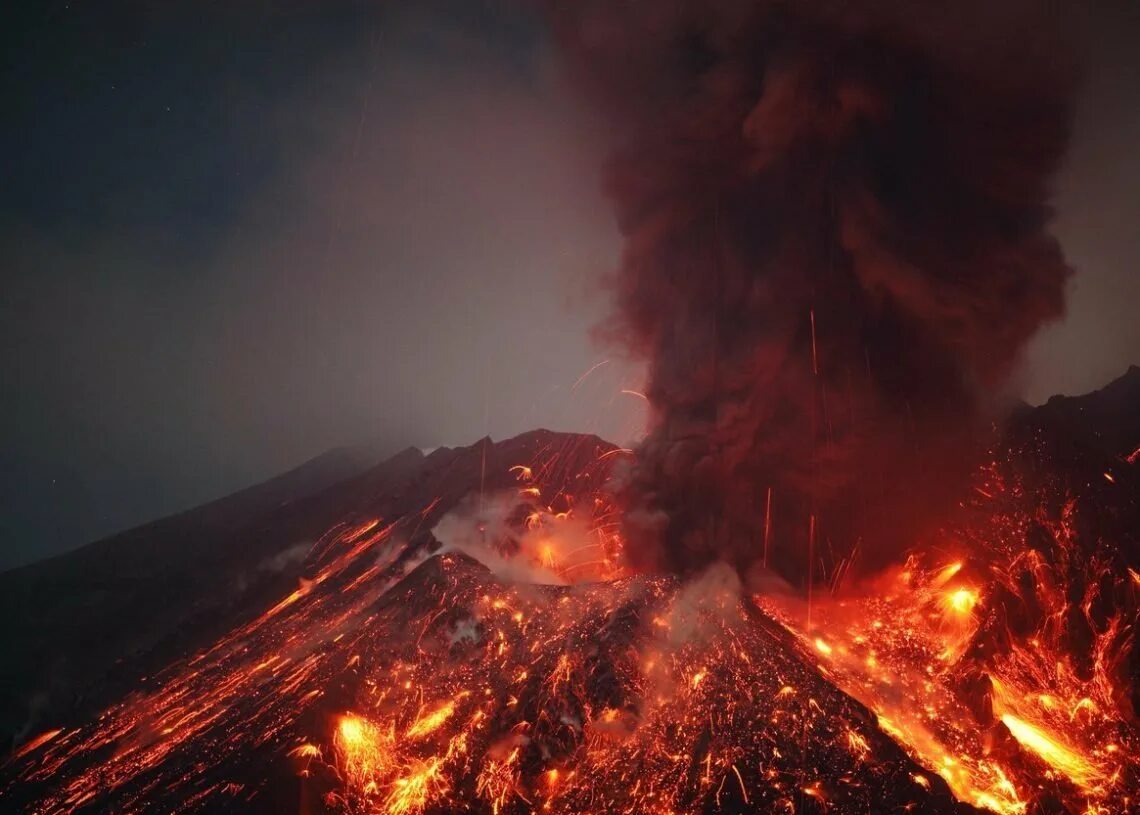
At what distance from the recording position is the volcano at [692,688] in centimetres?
1717

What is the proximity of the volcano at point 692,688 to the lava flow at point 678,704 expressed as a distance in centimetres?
10

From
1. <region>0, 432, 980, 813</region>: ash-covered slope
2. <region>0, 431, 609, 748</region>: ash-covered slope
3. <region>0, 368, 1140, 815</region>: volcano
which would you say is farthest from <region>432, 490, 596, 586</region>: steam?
<region>0, 431, 609, 748</region>: ash-covered slope

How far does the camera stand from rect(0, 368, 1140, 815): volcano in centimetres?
1717

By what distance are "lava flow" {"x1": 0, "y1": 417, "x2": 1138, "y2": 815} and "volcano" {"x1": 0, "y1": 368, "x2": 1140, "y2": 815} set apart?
0.10 meters

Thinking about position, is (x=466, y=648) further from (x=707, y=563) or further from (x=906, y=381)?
(x=906, y=381)

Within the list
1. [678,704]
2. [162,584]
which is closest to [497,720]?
[678,704]

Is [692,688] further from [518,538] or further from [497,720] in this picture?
[518,538]

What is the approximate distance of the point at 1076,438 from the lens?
2889cm

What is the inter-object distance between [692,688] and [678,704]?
1.02m

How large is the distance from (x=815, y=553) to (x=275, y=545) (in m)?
64.0

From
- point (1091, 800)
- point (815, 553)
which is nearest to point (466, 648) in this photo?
point (815, 553)

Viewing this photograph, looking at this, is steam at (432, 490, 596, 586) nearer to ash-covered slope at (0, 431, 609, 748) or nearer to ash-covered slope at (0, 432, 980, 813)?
ash-covered slope at (0, 432, 980, 813)

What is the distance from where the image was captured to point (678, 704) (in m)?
20.5

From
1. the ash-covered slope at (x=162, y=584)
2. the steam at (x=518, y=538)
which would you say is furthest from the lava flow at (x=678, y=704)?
the ash-covered slope at (x=162, y=584)
